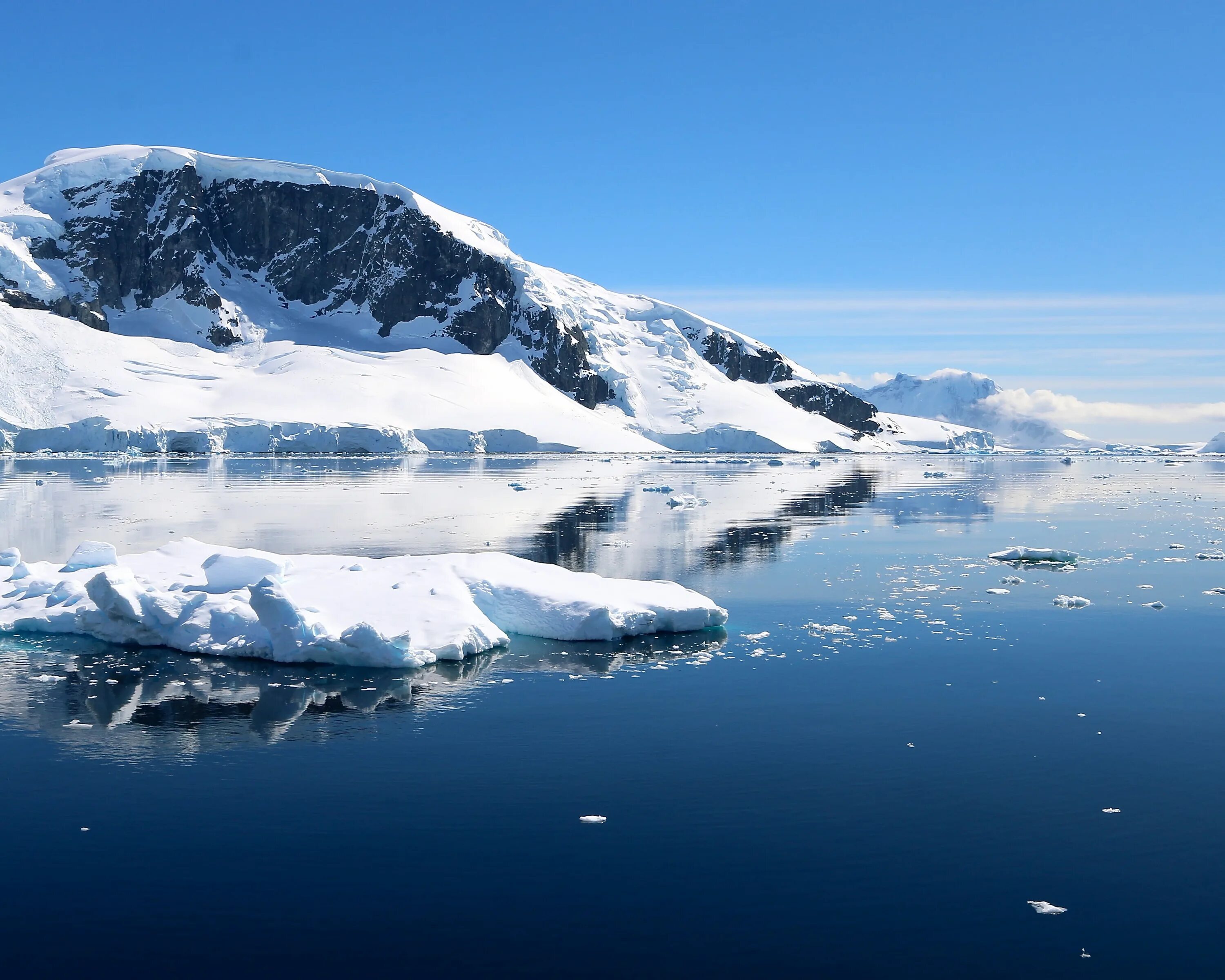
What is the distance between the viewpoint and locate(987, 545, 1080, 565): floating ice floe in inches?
990

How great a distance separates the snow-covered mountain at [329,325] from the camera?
396 feet

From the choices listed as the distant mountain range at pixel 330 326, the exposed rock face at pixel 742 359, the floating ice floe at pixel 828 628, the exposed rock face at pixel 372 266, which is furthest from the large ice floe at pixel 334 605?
the exposed rock face at pixel 742 359

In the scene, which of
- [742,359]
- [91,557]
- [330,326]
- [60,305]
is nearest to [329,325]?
[330,326]

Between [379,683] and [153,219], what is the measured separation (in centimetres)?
15558

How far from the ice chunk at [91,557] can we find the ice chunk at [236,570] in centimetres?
255

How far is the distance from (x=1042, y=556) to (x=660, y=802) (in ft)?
61.0

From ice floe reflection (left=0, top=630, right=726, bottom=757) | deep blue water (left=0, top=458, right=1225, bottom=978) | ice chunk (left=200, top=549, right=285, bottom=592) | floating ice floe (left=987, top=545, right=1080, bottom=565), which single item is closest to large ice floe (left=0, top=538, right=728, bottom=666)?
ice chunk (left=200, top=549, right=285, bottom=592)

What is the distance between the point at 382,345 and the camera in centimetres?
15438

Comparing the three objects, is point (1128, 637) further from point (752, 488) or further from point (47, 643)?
point (752, 488)

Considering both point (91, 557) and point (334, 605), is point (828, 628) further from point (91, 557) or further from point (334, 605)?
point (91, 557)

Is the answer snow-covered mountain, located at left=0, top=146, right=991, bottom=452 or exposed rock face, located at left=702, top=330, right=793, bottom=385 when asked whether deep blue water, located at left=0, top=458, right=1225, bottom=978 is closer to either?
snow-covered mountain, located at left=0, top=146, right=991, bottom=452

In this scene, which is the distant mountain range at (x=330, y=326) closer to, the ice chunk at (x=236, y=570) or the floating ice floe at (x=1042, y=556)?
the floating ice floe at (x=1042, y=556)

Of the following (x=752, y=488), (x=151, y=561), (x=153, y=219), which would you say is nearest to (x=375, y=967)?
(x=151, y=561)

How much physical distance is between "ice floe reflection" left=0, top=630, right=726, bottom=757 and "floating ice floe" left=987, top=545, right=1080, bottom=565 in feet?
38.5
